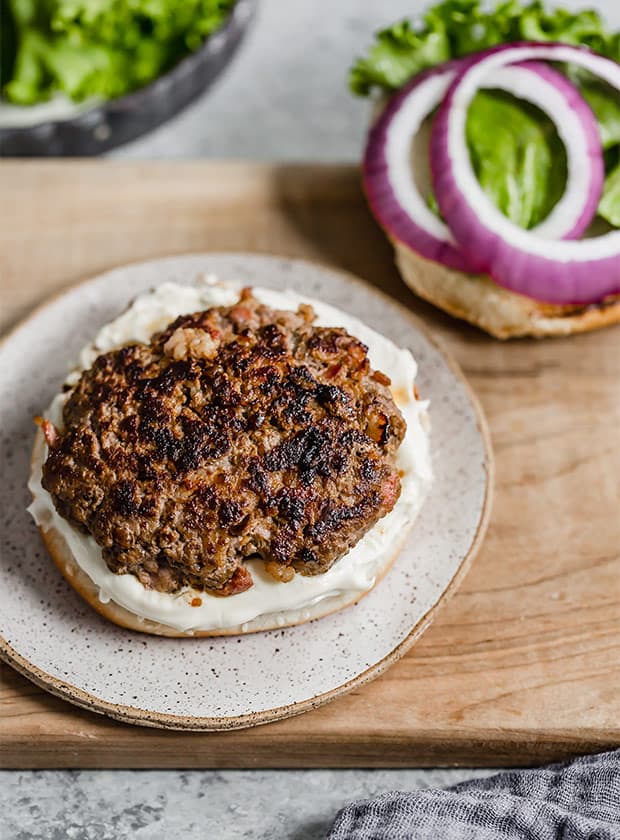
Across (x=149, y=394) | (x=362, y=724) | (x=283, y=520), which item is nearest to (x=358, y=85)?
(x=149, y=394)

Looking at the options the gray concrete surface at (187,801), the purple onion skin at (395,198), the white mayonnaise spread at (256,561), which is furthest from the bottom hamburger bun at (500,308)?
the gray concrete surface at (187,801)

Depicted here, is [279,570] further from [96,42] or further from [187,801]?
[96,42]

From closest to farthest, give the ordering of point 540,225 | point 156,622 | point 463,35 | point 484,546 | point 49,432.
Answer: point 156,622, point 49,432, point 484,546, point 540,225, point 463,35

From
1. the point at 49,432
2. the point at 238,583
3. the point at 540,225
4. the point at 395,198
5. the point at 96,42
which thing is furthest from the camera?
the point at 96,42

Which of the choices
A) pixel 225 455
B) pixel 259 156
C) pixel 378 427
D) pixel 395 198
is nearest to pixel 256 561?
pixel 225 455

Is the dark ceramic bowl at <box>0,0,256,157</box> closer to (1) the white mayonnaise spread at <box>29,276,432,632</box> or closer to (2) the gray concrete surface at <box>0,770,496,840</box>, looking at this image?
(1) the white mayonnaise spread at <box>29,276,432,632</box>

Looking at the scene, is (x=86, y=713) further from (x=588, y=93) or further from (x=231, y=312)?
(x=588, y=93)
